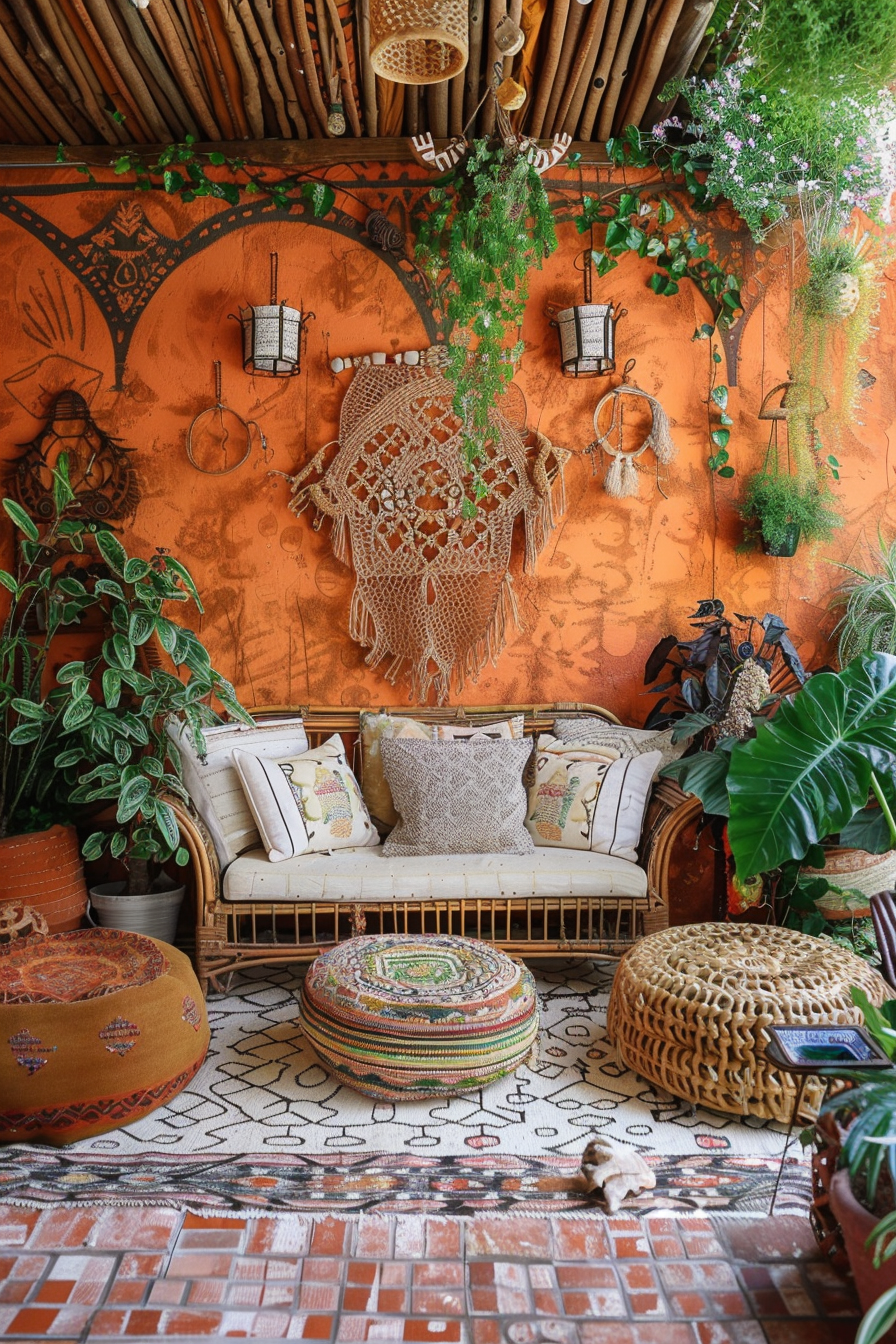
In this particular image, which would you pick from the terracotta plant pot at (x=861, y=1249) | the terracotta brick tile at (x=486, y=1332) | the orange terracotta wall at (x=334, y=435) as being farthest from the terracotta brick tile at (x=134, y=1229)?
the orange terracotta wall at (x=334, y=435)

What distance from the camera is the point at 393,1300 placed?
1.68 meters

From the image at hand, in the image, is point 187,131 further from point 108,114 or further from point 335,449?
point 335,449

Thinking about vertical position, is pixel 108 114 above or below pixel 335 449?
above

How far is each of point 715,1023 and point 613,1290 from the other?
0.98m

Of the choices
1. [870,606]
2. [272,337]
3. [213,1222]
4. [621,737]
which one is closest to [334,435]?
[272,337]

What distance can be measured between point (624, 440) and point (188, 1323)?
3.35 meters

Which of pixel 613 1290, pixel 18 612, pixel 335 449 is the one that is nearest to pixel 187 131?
pixel 335 449

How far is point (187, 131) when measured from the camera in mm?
3930

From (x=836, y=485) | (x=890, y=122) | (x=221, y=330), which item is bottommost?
(x=836, y=485)

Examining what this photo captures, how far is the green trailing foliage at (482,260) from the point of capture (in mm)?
3525

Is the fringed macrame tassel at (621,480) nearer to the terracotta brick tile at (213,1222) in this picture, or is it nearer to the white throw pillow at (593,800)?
the white throw pillow at (593,800)

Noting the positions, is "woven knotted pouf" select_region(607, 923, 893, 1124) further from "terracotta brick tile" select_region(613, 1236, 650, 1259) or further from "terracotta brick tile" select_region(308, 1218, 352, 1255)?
"terracotta brick tile" select_region(308, 1218, 352, 1255)

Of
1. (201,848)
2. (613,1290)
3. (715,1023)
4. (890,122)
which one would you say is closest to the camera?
(613,1290)

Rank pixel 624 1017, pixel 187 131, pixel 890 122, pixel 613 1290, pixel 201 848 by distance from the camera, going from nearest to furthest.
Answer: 1. pixel 613 1290
2. pixel 624 1017
3. pixel 201 848
4. pixel 890 122
5. pixel 187 131
